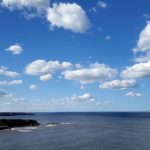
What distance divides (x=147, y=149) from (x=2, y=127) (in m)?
66.7

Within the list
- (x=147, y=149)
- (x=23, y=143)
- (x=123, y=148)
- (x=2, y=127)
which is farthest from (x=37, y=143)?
(x=2, y=127)

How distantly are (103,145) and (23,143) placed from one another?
63.5ft

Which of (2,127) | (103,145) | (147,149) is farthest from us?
(2,127)

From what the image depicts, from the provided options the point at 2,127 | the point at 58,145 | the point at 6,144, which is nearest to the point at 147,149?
the point at 58,145

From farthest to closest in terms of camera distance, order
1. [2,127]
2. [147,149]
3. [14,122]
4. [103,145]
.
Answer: [14,122] → [2,127] → [103,145] → [147,149]

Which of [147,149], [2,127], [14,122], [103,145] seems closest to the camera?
[147,149]

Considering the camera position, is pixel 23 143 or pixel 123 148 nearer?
pixel 123 148

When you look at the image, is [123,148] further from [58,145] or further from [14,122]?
[14,122]

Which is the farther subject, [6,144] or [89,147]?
[6,144]

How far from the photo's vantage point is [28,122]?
13725cm

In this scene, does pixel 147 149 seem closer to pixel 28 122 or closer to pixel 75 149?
pixel 75 149

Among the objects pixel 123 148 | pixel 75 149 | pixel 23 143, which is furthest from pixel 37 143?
pixel 123 148

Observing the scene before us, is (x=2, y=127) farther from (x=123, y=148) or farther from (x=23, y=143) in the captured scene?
(x=123, y=148)

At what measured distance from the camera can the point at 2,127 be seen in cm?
11619
